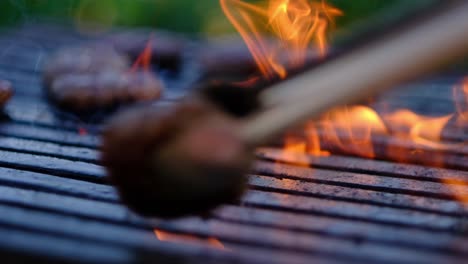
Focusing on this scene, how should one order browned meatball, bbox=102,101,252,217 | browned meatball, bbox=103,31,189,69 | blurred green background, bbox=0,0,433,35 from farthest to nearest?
blurred green background, bbox=0,0,433,35, browned meatball, bbox=103,31,189,69, browned meatball, bbox=102,101,252,217

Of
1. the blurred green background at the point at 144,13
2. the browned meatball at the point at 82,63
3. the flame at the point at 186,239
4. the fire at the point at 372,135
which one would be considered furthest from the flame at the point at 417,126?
the blurred green background at the point at 144,13

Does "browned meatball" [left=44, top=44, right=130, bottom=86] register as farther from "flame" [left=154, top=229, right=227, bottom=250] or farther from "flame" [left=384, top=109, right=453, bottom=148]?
"flame" [left=154, top=229, right=227, bottom=250]

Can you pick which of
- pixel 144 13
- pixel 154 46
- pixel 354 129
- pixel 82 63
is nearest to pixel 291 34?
pixel 154 46

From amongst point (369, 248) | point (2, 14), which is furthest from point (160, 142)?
point (2, 14)

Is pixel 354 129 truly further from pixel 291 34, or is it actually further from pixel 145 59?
pixel 145 59

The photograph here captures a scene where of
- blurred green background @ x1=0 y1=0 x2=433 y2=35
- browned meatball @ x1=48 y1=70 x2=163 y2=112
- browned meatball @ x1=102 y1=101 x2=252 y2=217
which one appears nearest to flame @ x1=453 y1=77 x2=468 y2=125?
browned meatball @ x1=48 y1=70 x2=163 y2=112

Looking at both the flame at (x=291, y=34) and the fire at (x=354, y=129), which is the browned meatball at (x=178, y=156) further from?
the flame at (x=291, y=34)

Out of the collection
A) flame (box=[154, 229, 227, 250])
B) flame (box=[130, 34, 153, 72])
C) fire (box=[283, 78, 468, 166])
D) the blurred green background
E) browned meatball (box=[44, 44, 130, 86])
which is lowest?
flame (box=[154, 229, 227, 250])
